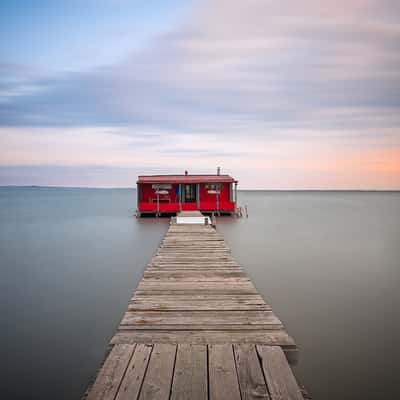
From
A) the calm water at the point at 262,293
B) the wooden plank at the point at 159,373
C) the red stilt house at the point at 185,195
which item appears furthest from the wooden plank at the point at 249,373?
the red stilt house at the point at 185,195

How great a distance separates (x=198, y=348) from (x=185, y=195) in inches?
913

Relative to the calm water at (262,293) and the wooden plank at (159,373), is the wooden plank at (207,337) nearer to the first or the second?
the wooden plank at (159,373)

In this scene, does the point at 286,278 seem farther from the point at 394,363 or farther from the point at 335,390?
the point at 335,390

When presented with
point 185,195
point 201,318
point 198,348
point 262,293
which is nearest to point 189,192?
point 185,195

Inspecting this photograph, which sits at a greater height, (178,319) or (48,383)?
(178,319)

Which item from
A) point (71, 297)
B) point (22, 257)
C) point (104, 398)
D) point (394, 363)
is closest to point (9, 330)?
point (71, 297)

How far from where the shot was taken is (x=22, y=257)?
14594mm

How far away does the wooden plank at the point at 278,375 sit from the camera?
2.54 m

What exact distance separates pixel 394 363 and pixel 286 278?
17.3ft

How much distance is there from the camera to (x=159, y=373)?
9.18 feet

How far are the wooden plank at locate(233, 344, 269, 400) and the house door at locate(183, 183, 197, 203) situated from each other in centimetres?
2300

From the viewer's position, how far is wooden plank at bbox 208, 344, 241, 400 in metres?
2.54

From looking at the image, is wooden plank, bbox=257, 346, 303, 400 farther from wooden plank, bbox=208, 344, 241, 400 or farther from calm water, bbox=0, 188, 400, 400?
calm water, bbox=0, 188, 400, 400

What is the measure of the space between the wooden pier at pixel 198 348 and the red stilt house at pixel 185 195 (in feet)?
63.7
